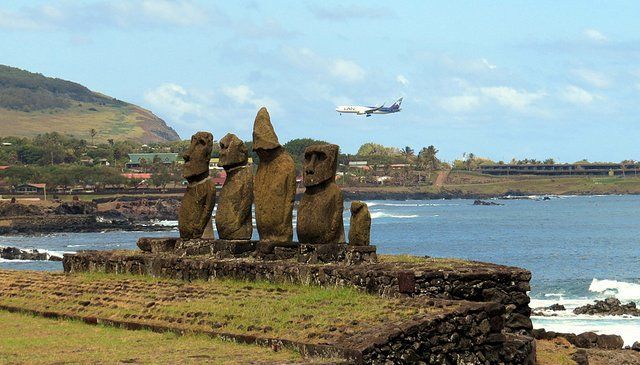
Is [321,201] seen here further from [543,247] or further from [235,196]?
[543,247]

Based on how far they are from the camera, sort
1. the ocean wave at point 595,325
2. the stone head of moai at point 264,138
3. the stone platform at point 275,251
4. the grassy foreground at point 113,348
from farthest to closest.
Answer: the ocean wave at point 595,325 < the stone head of moai at point 264,138 < the stone platform at point 275,251 < the grassy foreground at point 113,348

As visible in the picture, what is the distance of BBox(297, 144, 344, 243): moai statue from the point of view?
73.7 ft

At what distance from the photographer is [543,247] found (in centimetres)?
8612

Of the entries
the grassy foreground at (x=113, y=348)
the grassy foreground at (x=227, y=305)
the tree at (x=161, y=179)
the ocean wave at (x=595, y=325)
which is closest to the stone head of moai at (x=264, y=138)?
the grassy foreground at (x=227, y=305)

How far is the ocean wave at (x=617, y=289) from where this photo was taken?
49094mm

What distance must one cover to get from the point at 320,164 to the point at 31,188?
139 metres

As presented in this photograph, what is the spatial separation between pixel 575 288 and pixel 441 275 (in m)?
35.2

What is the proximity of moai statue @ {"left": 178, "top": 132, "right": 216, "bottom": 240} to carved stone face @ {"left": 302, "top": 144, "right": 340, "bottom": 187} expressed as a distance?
348 cm

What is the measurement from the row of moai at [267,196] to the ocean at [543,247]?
13.8 m

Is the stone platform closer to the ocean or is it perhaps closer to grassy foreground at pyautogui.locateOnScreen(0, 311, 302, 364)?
grassy foreground at pyautogui.locateOnScreen(0, 311, 302, 364)

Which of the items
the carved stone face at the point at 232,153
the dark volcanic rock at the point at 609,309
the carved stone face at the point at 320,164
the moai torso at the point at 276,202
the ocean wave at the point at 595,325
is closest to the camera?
the carved stone face at the point at 320,164

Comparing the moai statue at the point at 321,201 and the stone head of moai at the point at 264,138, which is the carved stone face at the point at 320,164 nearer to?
the moai statue at the point at 321,201

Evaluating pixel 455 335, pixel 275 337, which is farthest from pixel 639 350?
pixel 275 337

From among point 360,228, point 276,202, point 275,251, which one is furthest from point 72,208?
point 360,228
